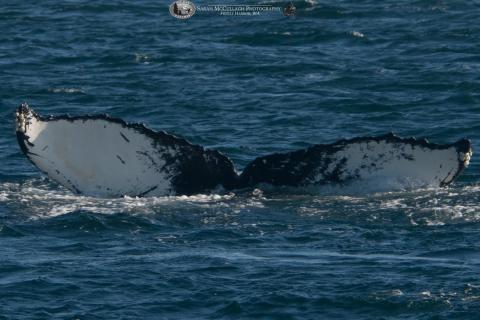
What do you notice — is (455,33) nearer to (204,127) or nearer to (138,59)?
(138,59)

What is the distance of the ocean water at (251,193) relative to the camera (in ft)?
57.0

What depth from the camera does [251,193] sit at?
20578mm

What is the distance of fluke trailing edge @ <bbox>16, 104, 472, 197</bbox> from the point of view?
19312 mm

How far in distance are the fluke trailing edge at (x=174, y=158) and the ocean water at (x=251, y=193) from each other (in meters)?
0.46

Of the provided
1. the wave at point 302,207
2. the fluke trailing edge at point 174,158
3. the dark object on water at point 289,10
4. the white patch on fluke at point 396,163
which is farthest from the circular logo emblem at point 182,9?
the white patch on fluke at point 396,163

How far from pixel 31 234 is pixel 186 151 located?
89.4 inches

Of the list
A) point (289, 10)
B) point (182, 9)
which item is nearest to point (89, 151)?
point (182, 9)

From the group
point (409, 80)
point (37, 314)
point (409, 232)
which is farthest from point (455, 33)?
point (37, 314)

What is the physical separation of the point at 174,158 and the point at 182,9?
25.7m

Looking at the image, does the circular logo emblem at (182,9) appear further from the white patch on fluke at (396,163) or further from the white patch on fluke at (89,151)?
the white patch on fluke at (396,163)

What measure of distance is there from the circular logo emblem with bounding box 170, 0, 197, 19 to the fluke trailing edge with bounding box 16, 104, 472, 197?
81.0ft

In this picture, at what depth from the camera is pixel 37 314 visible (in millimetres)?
16797

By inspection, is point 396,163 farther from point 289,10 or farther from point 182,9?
point 289,10

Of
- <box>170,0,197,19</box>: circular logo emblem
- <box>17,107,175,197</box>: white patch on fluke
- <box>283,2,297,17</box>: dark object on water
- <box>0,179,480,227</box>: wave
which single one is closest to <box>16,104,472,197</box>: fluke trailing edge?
<box>17,107,175,197</box>: white patch on fluke
